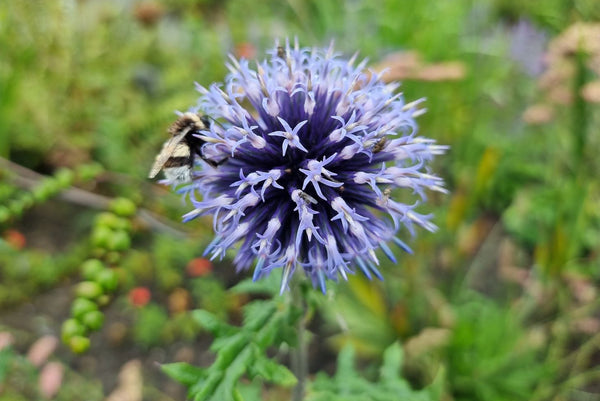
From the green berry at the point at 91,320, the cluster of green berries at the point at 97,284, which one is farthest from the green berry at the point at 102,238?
the green berry at the point at 91,320

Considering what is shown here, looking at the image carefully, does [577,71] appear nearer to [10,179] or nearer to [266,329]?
[266,329]

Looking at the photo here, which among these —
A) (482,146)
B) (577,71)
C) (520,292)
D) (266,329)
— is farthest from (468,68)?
(266,329)

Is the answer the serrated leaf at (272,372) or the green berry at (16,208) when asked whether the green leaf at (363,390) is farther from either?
the green berry at (16,208)

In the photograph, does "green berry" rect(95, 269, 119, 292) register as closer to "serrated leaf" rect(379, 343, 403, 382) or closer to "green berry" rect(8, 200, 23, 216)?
"green berry" rect(8, 200, 23, 216)

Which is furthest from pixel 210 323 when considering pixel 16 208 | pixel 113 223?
pixel 16 208

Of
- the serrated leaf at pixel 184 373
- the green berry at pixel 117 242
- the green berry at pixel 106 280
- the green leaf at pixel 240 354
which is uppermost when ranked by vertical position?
the green leaf at pixel 240 354

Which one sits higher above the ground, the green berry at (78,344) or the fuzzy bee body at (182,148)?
the fuzzy bee body at (182,148)

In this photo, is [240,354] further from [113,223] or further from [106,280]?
[113,223]
